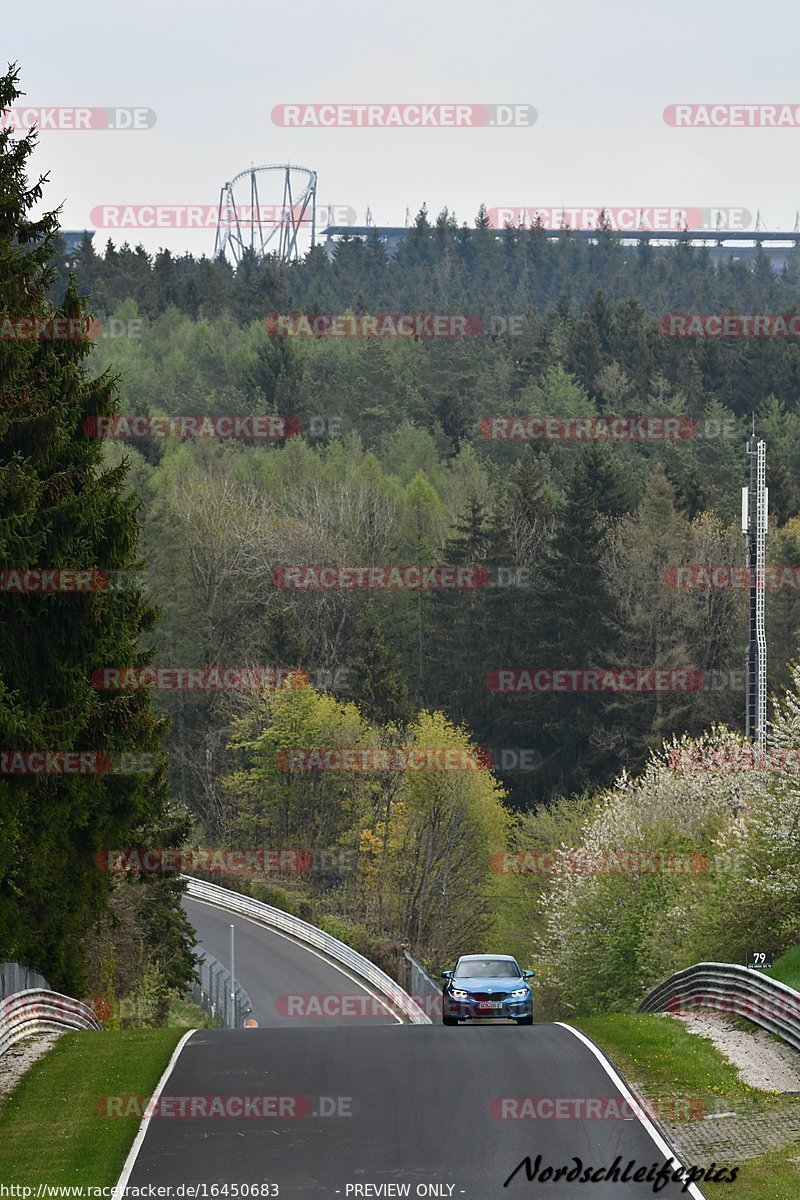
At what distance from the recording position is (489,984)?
27766mm

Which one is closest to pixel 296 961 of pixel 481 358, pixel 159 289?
pixel 481 358

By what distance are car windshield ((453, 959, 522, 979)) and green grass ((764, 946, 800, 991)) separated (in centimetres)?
419

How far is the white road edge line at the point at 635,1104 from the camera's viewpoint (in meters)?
15.5

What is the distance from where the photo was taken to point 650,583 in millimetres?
86562

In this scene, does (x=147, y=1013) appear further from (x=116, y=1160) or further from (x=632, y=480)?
(x=632, y=480)

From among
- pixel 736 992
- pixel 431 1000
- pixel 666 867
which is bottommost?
pixel 431 1000

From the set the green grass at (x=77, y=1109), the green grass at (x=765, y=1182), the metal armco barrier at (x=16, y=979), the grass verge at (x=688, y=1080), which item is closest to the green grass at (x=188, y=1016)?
the metal armco barrier at (x=16, y=979)

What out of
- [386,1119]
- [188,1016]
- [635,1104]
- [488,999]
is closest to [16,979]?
[488,999]

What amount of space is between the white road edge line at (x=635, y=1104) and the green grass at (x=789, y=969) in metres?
3.32

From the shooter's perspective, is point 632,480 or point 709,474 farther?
point 709,474

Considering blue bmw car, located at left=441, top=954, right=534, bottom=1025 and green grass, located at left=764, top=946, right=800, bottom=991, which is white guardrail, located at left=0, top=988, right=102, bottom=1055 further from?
green grass, located at left=764, top=946, right=800, bottom=991

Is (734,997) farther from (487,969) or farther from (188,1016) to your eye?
(188,1016)

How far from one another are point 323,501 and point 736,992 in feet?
243

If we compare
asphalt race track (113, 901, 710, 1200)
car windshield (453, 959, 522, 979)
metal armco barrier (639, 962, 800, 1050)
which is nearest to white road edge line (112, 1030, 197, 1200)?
asphalt race track (113, 901, 710, 1200)
